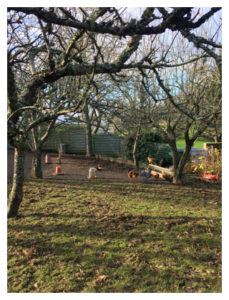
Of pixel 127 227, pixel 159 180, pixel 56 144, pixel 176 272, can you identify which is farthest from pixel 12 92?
pixel 56 144

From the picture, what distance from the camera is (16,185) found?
358 centimetres

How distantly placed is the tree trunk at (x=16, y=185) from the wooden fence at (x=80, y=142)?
357 inches

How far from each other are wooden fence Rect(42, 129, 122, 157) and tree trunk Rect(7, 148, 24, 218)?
29.8ft

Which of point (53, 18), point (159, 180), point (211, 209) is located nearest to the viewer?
point (53, 18)

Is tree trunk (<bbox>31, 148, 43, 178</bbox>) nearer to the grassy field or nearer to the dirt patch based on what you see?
the dirt patch

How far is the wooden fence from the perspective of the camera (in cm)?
1273

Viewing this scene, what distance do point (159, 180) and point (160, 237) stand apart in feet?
13.9

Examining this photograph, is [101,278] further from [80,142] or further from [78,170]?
[80,142]

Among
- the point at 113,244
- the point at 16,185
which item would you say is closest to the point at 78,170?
the point at 16,185

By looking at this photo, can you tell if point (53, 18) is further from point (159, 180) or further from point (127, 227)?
point (159, 180)

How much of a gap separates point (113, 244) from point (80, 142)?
10.7 metres

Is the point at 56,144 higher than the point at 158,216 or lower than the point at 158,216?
higher

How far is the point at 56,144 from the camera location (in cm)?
1358

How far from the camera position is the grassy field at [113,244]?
7.55ft
